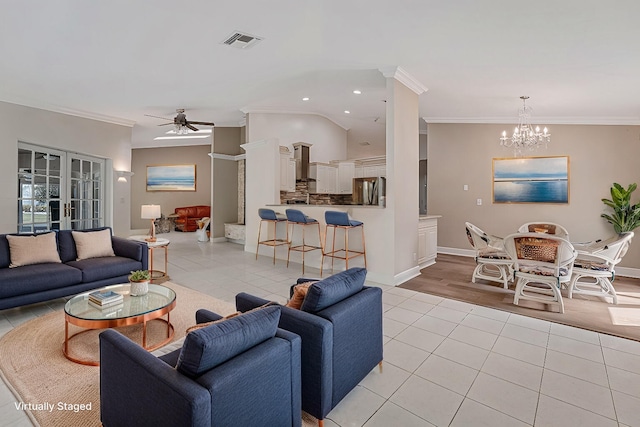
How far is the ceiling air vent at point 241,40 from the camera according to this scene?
3410 millimetres

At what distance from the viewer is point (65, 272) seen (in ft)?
11.1

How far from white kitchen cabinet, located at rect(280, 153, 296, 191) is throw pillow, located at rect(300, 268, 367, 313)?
512 cm

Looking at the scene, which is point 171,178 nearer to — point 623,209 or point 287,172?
point 287,172

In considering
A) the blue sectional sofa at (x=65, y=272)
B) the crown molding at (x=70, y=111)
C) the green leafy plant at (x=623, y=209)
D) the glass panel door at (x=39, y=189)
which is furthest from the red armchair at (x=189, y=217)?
the green leafy plant at (x=623, y=209)

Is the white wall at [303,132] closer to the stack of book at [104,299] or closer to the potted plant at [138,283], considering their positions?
the potted plant at [138,283]

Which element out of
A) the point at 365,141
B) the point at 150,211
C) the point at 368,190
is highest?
the point at 365,141

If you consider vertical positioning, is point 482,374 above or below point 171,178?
below

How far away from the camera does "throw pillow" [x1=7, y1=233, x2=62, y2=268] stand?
3.44 m

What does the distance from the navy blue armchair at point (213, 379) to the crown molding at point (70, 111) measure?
6046 millimetres

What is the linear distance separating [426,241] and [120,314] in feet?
15.5

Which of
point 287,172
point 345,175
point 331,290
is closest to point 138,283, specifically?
point 331,290

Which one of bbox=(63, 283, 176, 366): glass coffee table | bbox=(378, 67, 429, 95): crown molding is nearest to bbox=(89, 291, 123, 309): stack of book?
bbox=(63, 283, 176, 366): glass coffee table

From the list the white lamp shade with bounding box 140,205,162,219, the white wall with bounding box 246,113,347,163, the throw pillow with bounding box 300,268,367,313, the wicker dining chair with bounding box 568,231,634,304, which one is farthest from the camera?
the white wall with bounding box 246,113,347,163

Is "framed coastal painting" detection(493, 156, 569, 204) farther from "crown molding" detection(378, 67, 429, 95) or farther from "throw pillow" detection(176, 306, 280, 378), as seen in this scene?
"throw pillow" detection(176, 306, 280, 378)
